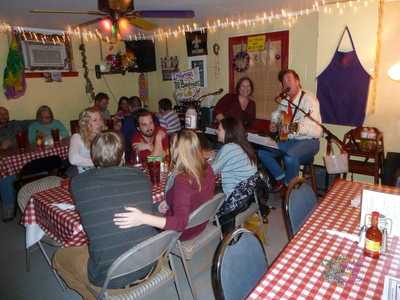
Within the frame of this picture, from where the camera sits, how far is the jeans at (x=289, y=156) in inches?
133

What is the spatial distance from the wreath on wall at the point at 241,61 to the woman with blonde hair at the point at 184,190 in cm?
304

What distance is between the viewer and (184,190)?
5.78 ft

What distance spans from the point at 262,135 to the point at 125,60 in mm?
3260

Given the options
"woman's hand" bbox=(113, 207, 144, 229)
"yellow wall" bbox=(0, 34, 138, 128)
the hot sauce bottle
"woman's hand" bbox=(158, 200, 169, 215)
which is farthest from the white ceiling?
the hot sauce bottle

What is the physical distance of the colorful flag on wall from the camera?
4.57 m

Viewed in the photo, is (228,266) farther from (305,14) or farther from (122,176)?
(305,14)

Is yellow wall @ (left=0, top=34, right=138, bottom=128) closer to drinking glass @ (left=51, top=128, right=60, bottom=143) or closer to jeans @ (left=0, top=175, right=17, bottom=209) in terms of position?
drinking glass @ (left=51, top=128, right=60, bottom=143)

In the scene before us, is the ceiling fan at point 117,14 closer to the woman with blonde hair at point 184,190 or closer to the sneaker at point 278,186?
the woman with blonde hair at point 184,190

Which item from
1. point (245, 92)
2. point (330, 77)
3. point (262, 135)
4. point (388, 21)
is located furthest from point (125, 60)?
point (388, 21)

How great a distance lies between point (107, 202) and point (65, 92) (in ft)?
14.6

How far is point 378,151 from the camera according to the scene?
341 cm

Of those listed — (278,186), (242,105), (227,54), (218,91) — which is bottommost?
(278,186)

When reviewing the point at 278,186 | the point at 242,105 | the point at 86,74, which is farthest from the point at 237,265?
the point at 86,74

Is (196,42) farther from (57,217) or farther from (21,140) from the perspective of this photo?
(57,217)
